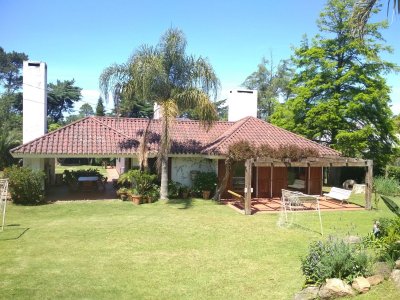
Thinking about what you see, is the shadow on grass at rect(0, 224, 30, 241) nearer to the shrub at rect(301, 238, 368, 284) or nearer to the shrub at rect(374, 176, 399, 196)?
the shrub at rect(301, 238, 368, 284)

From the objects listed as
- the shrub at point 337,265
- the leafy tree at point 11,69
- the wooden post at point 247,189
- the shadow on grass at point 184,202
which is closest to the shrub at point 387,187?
the wooden post at point 247,189

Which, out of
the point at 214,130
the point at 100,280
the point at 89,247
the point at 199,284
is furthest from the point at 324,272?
the point at 214,130

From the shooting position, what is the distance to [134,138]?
66.0ft

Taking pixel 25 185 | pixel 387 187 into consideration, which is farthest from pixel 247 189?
pixel 387 187

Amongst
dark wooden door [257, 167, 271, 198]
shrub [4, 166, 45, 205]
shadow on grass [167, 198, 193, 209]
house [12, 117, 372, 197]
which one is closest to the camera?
shrub [4, 166, 45, 205]

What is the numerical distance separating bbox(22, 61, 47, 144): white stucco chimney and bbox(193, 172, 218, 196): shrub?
353 inches

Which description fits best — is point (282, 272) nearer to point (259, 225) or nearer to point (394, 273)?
point (394, 273)

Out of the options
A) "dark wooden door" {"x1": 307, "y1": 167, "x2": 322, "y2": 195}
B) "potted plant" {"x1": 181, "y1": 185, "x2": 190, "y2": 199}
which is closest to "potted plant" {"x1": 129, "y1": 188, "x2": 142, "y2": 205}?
"potted plant" {"x1": 181, "y1": 185, "x2": 190, "y2": 199}

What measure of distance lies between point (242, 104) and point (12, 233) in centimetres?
1721

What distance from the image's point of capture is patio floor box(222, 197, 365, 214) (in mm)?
16281

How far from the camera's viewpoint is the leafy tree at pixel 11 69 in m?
65.4

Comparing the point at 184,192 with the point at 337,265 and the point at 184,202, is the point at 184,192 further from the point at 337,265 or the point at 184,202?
the point at 337,265

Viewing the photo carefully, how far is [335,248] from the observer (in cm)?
670

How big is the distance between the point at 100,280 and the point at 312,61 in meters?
23.7
